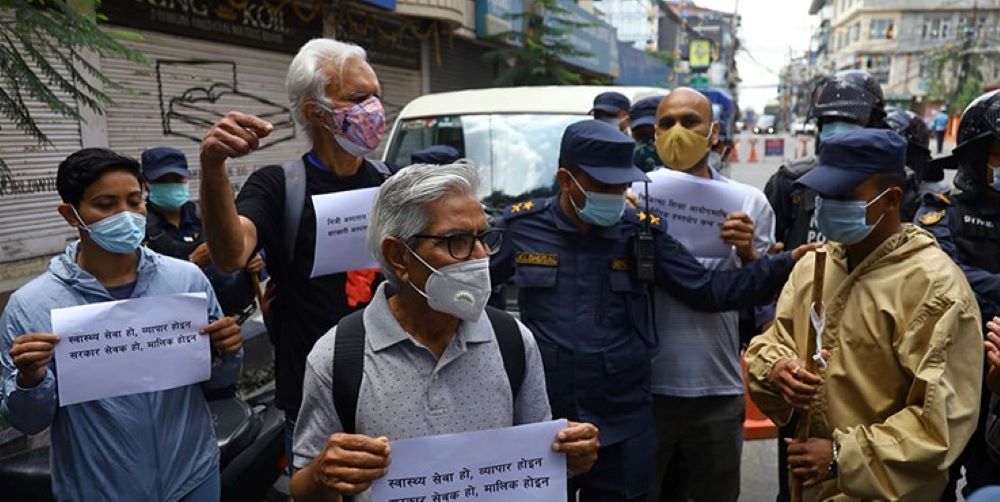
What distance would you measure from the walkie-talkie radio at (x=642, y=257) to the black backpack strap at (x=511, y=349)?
0.86 meters

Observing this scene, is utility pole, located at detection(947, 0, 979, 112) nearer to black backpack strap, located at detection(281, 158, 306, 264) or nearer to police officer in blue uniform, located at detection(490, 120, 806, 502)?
police officer in blue uniform, located at detection(490, 120, 806, 502)

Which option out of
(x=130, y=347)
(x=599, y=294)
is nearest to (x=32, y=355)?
(x=130, y=347)

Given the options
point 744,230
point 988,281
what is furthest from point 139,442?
point 988,281

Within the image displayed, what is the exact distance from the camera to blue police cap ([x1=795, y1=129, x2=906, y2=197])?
206cm

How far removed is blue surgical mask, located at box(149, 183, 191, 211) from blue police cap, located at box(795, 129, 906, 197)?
3243 millimetres

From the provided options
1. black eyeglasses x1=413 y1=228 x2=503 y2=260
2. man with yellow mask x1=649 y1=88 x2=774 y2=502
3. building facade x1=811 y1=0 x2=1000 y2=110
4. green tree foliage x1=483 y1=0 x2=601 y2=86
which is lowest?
man with yellow mask x1=649 y1=88 x2=774 y2=502

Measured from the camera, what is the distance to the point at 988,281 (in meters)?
2.49

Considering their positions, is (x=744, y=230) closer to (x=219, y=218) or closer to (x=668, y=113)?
(x=668, y=113)

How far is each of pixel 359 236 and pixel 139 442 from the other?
91cm

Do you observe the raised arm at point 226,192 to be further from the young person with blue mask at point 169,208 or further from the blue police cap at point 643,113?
the blue police cap at point 643,113

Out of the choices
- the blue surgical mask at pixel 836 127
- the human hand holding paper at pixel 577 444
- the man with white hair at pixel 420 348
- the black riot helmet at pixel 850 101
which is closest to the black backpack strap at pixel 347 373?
the man with white hair at pixel 420 348

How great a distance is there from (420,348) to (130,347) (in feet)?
3.26

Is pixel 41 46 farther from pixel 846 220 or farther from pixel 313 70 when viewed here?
pixel 846 220

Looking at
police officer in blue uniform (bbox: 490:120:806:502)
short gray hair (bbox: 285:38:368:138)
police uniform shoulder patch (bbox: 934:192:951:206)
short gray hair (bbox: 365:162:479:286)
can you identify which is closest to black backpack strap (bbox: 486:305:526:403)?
short gray hair (bbox: 365:162:479:286)
